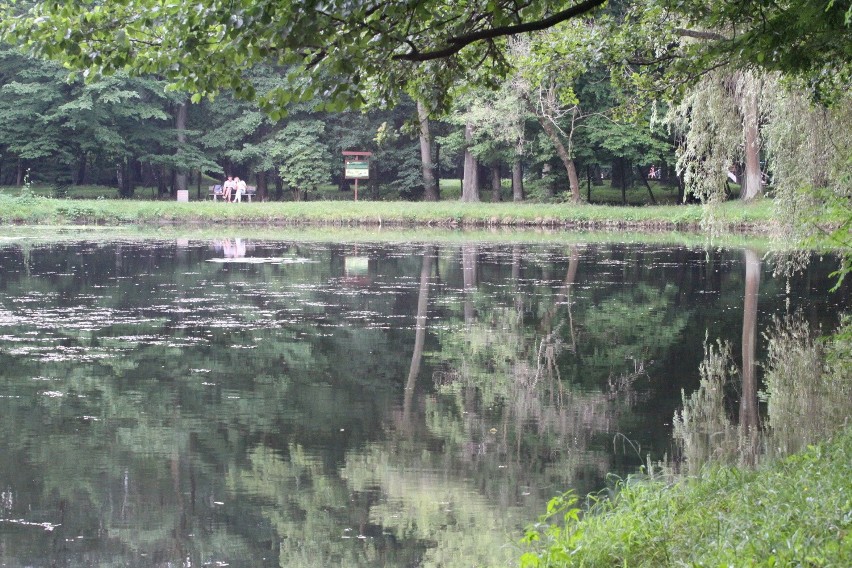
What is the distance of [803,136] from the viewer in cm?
1797

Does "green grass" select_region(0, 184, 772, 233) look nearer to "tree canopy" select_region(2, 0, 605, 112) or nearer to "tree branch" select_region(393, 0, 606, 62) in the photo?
"tree canopy" select_region(2, 0, 605, 112)

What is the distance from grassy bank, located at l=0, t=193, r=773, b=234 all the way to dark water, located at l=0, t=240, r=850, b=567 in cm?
2305

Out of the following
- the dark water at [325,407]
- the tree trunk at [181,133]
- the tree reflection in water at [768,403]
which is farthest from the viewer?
the tree trunk at [181,133]

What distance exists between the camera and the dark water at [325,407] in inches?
298

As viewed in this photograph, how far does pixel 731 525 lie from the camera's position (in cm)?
559

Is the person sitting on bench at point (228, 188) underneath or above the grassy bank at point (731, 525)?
above

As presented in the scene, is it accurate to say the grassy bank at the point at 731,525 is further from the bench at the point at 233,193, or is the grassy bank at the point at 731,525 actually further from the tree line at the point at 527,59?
the bench at the point at 233,193

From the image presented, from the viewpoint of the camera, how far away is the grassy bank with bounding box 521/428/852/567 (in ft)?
16.0

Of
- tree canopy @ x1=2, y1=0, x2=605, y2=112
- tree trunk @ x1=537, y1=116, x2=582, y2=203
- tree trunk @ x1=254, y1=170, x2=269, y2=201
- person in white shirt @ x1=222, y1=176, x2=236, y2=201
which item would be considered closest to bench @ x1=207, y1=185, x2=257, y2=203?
tree trunk @ x1=254, y1=170, x2=269, y2=201

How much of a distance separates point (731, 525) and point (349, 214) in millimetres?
44808

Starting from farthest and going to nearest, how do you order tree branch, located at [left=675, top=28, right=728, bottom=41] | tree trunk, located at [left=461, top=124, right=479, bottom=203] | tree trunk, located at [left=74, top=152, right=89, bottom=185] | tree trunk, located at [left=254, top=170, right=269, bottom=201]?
1. tree trunk, located at [left=254, top=170, right=269, bottom=201]
2. tree trunk, located at [left=74, top=152, right=89, bottom=185]
3. tree trunk, located at [left=461, top=124, right=479, bottom=203]
4. tree branch, located at [left=675, top=28, right=728, bottom=41]

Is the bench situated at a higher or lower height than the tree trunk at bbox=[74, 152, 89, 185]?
lower

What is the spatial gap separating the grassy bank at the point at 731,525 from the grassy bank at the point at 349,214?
40042 millimetres

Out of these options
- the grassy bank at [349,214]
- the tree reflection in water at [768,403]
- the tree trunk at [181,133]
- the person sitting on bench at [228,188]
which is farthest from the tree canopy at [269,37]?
the tree trunk at [181,133]
